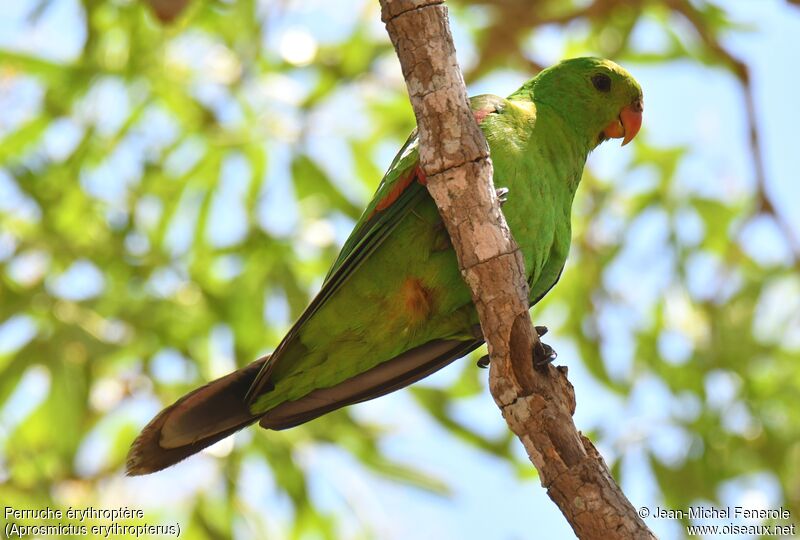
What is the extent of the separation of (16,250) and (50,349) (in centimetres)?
73

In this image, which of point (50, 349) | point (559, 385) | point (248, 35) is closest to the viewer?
point (559, 385)

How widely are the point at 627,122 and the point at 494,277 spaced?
1.70 meters

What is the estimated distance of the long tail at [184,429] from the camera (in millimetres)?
3584

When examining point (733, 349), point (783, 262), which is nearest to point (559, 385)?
point (733, 349)

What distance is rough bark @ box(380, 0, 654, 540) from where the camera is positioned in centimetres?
280

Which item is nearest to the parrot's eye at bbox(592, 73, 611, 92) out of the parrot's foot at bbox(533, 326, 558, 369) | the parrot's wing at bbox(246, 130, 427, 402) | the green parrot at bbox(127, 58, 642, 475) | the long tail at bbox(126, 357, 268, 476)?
the green parrot at bbox(127, 58, 642, 475)

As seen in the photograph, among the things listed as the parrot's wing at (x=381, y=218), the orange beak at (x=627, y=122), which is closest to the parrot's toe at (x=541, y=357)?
the parrot's wing at (x=381, y=218)

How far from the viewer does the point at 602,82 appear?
13.9ft

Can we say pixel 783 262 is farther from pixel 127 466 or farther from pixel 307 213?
pixel 127 466

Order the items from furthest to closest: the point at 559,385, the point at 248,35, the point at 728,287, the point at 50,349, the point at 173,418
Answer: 1. the point at 728,287
2. the point at 248,35
3. the point at 50,349
4. the point at 173,418
5. the point at 559,385

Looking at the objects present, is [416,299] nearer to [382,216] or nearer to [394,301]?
[394,301]

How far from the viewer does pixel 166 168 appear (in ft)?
20.4

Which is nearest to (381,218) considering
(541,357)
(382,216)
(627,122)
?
(382,216)

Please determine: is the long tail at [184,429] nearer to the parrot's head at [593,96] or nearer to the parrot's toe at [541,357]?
the parrot's toe at [541,357]
